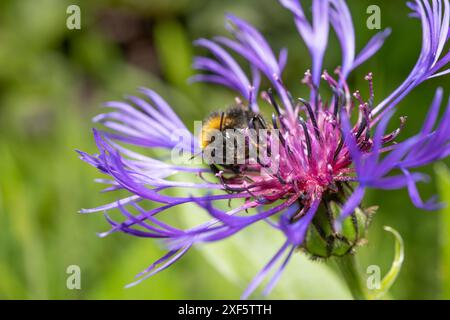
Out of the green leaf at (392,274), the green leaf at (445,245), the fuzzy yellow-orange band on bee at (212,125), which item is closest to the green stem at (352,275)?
the green leaf at (392,274)

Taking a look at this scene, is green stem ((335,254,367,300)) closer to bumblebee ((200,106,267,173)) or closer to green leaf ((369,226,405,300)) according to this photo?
green leaf ((369,226,405,300))

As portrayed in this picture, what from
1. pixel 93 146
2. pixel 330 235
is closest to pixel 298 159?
pixel 330 235

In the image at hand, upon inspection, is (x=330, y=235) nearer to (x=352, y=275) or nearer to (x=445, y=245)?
(x=352, y=275)

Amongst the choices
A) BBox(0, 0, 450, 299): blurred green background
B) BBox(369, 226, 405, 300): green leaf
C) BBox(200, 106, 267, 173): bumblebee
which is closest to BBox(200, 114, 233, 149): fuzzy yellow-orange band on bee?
BBox(200, 106, 267, 173): bumblebee

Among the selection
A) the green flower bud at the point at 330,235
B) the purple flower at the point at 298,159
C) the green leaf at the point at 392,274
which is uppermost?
the purple flower at the point at 298,159

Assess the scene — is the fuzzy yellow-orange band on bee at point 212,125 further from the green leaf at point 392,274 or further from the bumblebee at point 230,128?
the green leaf at point 392,274

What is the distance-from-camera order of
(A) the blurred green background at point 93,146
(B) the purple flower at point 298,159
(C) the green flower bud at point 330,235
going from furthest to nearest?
1. (A) the blurred green background at point 93,146
2. (C) the green flower bud at point 330,235
3. (B) the purple flower at point 298,159
